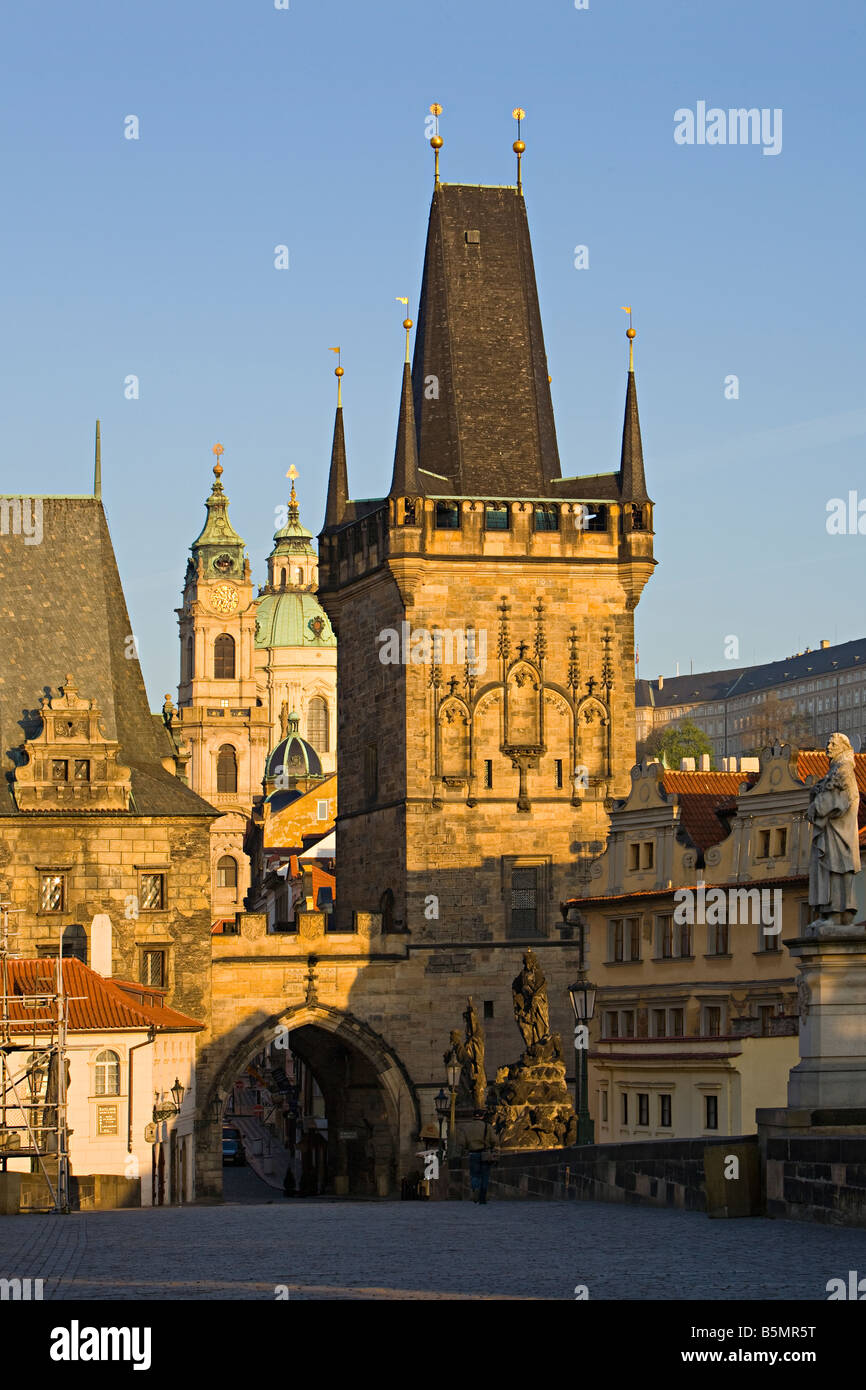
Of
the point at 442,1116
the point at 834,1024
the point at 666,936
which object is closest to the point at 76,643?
the point at 442,1116

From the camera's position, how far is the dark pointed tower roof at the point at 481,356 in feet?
224

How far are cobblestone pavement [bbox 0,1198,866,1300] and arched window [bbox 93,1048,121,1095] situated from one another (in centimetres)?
2790

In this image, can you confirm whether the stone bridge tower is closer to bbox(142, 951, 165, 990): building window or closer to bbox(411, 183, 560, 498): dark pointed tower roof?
bbox(411, 183, 560, 498): dark pointed tower roof

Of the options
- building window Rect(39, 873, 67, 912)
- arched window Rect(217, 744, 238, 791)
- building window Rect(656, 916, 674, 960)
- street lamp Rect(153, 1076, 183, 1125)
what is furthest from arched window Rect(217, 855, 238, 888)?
building window Rect(656, 916, 674, 960)

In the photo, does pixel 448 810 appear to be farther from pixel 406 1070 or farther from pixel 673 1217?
pixel 673 1217

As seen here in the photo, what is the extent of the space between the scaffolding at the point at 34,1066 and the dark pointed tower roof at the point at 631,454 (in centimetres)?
2084

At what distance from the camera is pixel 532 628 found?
66688 millimetres

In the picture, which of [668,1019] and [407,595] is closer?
[668,1019]

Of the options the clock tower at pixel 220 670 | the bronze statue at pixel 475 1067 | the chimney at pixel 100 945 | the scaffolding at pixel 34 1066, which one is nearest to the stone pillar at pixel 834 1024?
the scaffolding at pixel 34 1066

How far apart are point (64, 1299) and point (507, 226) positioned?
57.5 metres

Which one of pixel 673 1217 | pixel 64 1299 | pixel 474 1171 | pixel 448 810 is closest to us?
pixel 64 1299

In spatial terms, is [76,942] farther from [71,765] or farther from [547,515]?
[547,515]

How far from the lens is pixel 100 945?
61.7 m
